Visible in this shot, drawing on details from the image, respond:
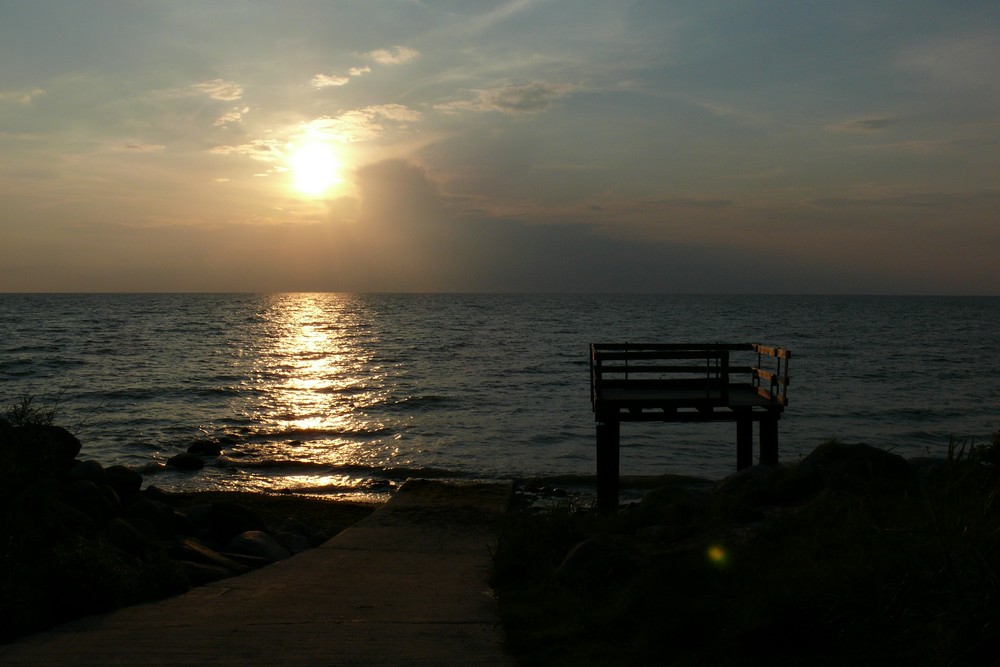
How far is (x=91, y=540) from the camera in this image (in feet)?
32.1

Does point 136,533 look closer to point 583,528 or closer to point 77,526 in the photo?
point 77,526

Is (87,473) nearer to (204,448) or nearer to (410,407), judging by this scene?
(204,448)

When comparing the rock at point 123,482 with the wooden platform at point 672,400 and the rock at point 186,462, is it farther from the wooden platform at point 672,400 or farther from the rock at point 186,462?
the wooden platform at point 672,400

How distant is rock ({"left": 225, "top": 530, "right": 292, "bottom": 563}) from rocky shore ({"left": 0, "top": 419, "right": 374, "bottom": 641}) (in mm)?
19

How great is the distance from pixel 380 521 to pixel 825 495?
7.32 m

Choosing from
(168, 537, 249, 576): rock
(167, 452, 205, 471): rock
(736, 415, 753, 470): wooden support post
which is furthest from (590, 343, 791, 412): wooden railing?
(167, 452, 205, 471): rock

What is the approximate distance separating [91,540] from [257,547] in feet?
8.77

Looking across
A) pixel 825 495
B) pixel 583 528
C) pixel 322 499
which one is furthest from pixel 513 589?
pixel 322 499

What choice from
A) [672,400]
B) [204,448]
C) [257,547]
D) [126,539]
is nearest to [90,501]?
[126,539]

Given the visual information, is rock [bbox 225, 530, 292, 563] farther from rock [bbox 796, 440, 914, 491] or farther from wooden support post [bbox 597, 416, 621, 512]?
rock [bbox 796, 440, 914, 491]

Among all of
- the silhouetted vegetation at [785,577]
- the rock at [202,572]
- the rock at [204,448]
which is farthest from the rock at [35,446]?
the rock at [204,448]

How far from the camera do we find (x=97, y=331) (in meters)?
82.2

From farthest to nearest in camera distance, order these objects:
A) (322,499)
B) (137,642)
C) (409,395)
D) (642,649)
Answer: (409,395), (322,499), (137,642), (642,649)

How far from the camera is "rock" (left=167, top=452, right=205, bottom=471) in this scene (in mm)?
23703
